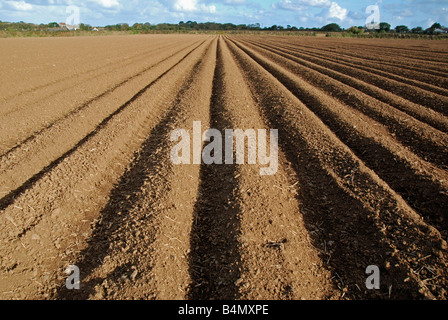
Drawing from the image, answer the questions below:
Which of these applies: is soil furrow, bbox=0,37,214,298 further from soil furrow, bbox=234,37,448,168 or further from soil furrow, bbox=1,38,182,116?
soil furrow, bbox=234,37,448,168

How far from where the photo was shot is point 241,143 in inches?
217

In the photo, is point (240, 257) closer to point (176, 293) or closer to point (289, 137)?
point (176, 293)

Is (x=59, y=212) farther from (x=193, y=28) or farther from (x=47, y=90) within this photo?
(x=193, y=28)

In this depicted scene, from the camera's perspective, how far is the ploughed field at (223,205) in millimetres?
2754

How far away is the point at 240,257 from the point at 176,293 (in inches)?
29.0

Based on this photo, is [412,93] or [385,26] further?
[385,26]

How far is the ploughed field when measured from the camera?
2.75 metres

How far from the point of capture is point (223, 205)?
12.6 feet

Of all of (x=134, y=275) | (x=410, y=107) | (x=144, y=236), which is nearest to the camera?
(x=134, y=275)

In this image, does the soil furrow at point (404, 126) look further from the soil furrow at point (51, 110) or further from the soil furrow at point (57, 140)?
the soil furrow at point (51, 110)

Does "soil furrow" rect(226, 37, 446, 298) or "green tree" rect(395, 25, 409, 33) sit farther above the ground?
"green tree" rect(395, 25, 409, 33)

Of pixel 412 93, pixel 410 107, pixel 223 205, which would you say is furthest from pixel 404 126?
pixel 223 205

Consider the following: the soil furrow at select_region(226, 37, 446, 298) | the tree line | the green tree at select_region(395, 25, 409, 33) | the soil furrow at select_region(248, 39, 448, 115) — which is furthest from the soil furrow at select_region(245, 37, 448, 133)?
the green tree at select_region(395, 25, 409, 33)

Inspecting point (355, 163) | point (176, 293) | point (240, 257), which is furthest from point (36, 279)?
point (355, 163)
